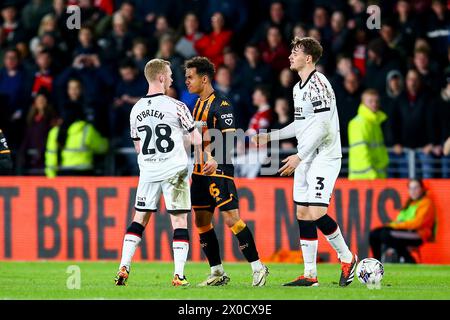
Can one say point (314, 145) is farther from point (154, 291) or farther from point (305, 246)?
point (154, 291)

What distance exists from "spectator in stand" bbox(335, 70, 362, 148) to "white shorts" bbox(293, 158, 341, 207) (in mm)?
6503

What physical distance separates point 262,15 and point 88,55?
3.31 meters

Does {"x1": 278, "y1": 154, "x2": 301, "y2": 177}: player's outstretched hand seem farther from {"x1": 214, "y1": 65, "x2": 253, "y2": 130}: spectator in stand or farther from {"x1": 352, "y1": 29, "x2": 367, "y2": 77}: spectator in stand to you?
{"x1": 352, "y1": 29, "x2": 367, "y2": 77}: spectator in stand

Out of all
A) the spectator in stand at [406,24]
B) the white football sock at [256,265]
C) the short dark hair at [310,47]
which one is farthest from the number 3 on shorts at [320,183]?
the spectator in stand at [406,24]

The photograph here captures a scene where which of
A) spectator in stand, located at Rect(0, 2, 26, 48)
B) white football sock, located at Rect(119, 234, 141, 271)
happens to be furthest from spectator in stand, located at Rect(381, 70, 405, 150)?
spectator in stand, located at Rect(0, 2, 26, 48)

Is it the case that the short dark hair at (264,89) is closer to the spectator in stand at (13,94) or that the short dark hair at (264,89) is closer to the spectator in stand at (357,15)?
the spectator in stand at (357,15)

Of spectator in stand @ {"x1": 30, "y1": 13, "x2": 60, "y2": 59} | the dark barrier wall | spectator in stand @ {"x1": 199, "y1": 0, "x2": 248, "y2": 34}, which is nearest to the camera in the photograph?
the dark barrier wall

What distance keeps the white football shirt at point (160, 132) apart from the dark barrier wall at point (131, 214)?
6.14 meters

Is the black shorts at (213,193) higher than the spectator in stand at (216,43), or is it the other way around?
the spectator in stand at (216,43)

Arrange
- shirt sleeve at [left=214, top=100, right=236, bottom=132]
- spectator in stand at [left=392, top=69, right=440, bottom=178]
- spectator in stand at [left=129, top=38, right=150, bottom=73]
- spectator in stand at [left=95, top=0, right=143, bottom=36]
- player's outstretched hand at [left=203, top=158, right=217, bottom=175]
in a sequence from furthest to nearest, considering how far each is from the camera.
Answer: spectator in stand at [left=95, top=0, right=143, bottom=36] → spectator in stand at [left=129, top=38, right=150, bottom=73] → spectator in stand at [left=392, top=69, right=440, bottom=178] → shirt sleeve at [left=214, top=100, right=236, bottom=132] → player's outstretched hand at [left=203, top=158, right=217, bottom=175]

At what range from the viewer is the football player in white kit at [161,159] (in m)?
12.7

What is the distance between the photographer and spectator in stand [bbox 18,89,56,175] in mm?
20484

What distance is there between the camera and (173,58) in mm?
20719

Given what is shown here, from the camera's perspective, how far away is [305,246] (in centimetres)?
1278
